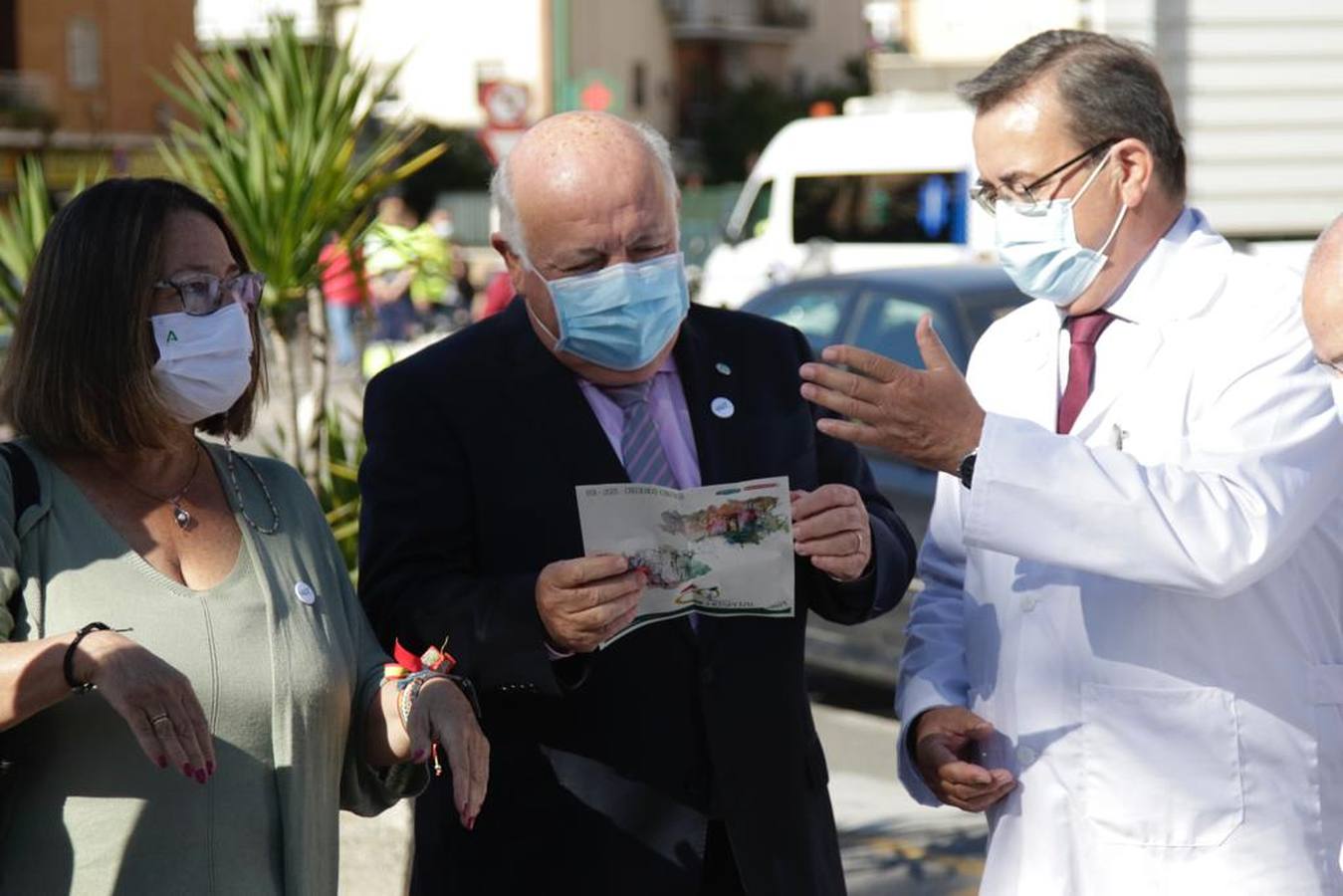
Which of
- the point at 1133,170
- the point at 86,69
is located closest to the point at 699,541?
the point at 1133,170

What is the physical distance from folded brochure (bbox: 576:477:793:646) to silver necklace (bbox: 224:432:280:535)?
463 millimetres

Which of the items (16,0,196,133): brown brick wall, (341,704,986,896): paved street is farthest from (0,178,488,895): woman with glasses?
(16,0,196,133): brown brick wall

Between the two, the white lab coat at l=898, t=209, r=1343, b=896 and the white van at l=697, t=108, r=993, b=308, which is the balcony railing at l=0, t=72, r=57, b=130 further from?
the white lab coat at l=898, t=209, r=1343, b=896

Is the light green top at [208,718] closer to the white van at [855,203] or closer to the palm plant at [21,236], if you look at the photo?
the palm plant at [21,236]

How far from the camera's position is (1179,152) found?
311 cm

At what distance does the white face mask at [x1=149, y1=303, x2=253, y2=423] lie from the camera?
107 inches

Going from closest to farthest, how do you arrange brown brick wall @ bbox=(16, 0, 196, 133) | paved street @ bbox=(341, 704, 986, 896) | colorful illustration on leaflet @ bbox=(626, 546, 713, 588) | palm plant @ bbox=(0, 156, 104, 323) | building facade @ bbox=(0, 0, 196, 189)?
colorful illustration on leaflet @ bbox=(626, 546, 713, 588) → paved street @ bbox=(341, 704, 986, 896) → palm plant @ bbox=(0, 156, 104, 323) → building facade @ bbox=(0, 0, 196, 189) → brown brick wall @ bbox=(16, 0, 196, 133)

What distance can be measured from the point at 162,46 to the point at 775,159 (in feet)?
113

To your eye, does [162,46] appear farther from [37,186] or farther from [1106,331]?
[1106,331]

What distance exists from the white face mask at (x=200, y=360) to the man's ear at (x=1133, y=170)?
4.53ft

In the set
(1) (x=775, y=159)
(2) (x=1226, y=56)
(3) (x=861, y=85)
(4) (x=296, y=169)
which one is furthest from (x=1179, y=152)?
(3) (x=861, y=85)

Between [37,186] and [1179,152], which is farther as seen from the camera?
[37,186]

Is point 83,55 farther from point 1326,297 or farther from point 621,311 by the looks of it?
point 1326,297

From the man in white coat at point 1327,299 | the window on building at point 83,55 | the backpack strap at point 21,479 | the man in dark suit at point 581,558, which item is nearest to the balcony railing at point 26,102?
the window on building at point 83,55
